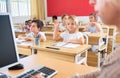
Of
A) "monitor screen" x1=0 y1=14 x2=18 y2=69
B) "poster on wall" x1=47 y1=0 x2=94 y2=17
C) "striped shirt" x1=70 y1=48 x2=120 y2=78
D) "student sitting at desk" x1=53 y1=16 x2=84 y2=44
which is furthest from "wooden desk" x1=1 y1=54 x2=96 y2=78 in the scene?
"poster on wall" x1=47 y1=0 x2=94 y2=17

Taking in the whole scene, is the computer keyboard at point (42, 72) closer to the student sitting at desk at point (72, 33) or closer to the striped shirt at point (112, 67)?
the striped shirt at point (112, 67)

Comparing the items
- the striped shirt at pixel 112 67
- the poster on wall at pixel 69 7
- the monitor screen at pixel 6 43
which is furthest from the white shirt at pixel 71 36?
the poster on wall at pixel 69 7

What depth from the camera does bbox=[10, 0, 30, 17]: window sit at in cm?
568

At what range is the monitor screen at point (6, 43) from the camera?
106 cm

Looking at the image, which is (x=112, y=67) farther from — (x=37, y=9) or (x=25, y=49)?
(x=37, y=9)

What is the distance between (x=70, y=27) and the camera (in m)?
2.88

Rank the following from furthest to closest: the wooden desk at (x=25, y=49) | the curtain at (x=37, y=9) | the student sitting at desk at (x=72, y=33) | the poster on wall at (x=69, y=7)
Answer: the curtain at (x=37, y=9) < the poster on wall at (x=69, y=7) < the student sitting at desk at (x=72, y=33) < the wooden desk at (x=25, y=49)

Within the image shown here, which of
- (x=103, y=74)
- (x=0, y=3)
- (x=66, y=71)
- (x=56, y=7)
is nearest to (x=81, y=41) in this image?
(x=66, y=71)

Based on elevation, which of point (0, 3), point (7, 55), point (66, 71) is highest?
point (0, 3)

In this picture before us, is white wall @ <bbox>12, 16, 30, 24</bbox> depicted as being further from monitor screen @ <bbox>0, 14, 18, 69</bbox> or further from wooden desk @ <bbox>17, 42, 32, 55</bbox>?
monitor screen @ <bbox>0, 14, 18, 69</bbox>

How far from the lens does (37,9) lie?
616 cm

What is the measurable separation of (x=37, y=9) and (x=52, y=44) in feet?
12.4

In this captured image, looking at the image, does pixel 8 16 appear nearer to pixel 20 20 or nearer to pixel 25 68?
pixel 25 68

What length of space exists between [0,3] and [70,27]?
10.4 feet
